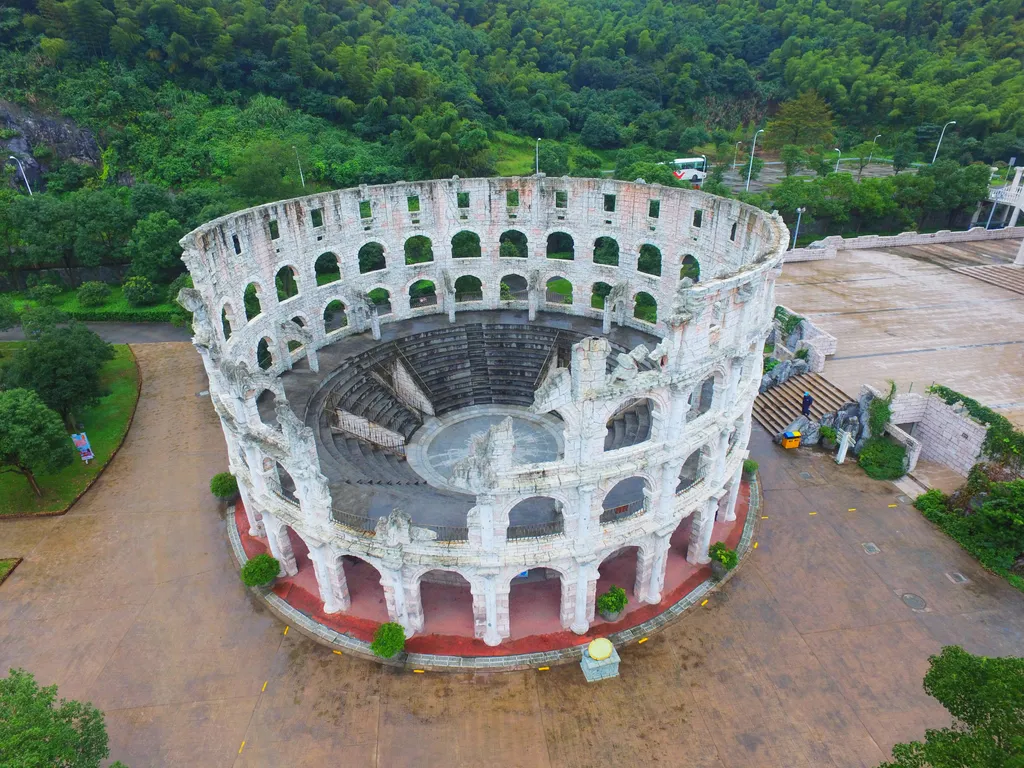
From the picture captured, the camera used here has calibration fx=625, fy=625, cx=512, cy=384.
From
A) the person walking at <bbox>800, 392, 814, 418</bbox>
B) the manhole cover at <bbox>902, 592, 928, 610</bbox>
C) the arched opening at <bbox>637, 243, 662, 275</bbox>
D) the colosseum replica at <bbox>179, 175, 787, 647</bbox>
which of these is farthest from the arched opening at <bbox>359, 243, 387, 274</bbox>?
the manhole cover at <bbox>902, 592, 928, 610</bbox>

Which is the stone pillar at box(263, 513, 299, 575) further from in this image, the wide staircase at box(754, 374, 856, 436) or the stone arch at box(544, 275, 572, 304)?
the stone arch at box(544, 275, 572, 304)

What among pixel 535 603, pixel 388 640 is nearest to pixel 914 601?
pixel 535 603

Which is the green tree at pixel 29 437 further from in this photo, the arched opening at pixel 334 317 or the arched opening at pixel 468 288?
the arched opening at pixel 468 288

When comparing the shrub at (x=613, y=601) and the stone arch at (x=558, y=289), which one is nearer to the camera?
the shrub at (x=613, y=601)

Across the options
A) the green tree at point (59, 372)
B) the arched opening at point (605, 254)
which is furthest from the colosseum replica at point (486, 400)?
the arched opening at point (605, 254)

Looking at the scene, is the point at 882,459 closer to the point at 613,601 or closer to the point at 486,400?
the point at 613,601

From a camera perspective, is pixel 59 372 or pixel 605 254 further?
pixel 605 254

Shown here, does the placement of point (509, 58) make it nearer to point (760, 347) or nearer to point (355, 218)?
point (355, 218)

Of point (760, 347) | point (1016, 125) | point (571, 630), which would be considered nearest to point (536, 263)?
point (760, 347)
